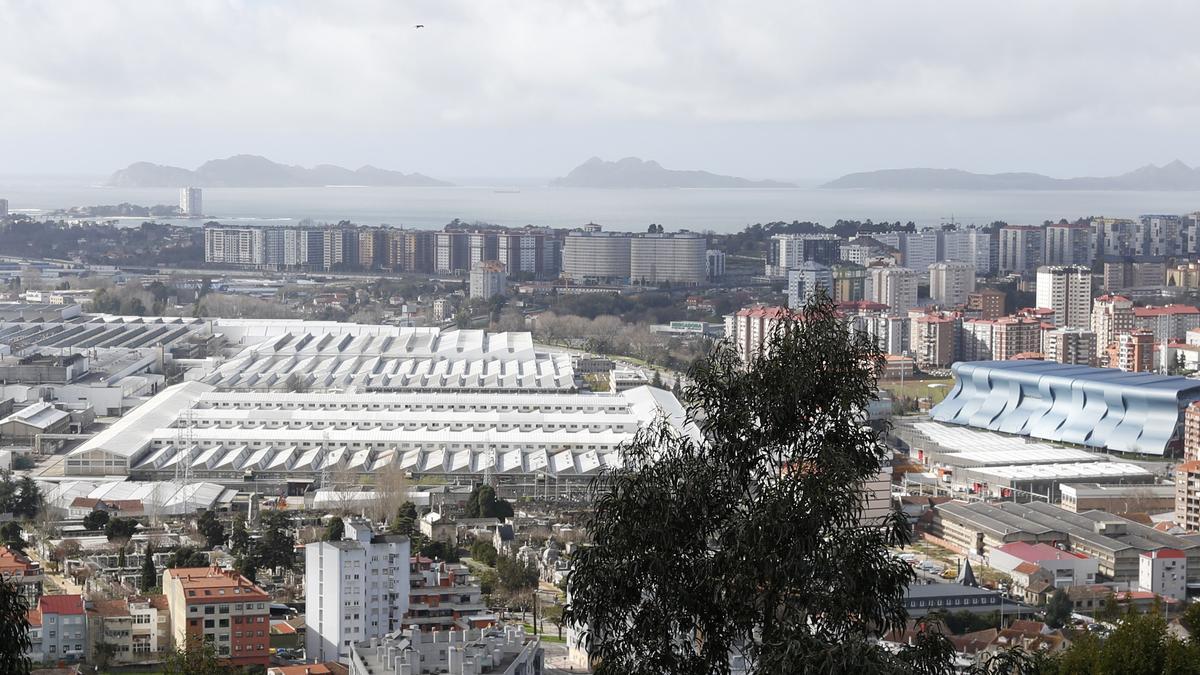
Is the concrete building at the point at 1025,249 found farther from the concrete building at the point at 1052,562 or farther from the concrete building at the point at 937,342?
the concrete building at the point at 1052,562

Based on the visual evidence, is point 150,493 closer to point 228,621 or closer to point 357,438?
point 357,438

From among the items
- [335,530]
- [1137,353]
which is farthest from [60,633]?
[1137,353]

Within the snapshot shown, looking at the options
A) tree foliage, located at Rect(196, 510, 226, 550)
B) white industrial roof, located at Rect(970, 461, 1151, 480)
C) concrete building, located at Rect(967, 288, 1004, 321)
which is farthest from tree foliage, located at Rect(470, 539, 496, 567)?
concrete building, located at Rect(967, 288, 1004, 321)

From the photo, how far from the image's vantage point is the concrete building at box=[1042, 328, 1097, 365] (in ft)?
47.1

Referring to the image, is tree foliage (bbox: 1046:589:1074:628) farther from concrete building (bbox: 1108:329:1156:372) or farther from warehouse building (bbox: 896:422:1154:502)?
concrete building (bbox: 1108:329:1156:372)

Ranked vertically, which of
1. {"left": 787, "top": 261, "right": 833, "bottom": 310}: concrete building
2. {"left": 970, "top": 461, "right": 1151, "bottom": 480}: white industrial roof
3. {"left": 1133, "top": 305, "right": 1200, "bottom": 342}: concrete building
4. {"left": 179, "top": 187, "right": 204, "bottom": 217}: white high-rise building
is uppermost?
{"left": 179, "top": 187, "right": 204, "bottom": 217}: white high-rise building

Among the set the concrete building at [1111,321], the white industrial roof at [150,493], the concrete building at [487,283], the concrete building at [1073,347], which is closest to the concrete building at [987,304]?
the concrete building at [1111,321]

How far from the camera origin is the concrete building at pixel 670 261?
905 inches

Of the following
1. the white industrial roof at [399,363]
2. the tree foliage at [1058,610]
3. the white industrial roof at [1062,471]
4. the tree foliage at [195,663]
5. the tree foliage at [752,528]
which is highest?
the tree foliage at [752,528]

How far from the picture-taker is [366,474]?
8.94m

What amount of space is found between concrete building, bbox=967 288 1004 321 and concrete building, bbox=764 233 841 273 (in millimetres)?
5105

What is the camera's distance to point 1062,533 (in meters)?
7.68

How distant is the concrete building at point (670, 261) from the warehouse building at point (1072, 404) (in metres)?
10.9

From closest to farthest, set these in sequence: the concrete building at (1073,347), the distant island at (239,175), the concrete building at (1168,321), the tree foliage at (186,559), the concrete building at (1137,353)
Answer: the tree foliage at (186,559)
the concrete building at (1137,353)
the concrete building at (1073,347)
the concrete building at (1168,321)
the distant island at (239,175)
